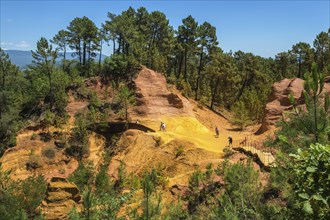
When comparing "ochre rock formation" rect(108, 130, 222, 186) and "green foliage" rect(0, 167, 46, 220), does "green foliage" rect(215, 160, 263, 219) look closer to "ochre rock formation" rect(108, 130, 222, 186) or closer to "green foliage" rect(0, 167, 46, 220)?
"ochre rock formation" rect(108, 130, 222, 186)

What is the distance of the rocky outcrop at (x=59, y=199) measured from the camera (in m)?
22.5

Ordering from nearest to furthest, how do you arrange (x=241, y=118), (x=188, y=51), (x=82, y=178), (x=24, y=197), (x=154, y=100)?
(x=24, y=197)
(x=82, y=178)
(x=154, y=100)
(x=241, y=118)
(x=188, y=51)

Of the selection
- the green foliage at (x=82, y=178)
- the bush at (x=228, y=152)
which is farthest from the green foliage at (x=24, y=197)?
the bush at (x=228, y=152)

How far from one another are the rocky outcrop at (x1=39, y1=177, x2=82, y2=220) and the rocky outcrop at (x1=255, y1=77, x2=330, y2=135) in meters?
20.2

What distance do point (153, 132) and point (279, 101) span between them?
14263 millimetres

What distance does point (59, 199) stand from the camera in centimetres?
2311

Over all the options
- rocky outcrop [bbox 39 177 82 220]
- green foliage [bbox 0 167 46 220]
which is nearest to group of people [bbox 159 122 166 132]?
rocky outcrop [bbox 39 177 82 220]

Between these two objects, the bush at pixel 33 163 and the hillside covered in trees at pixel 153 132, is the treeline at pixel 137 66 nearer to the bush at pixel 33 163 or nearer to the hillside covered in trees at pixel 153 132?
the hillside covered in trees at pixel 153 132

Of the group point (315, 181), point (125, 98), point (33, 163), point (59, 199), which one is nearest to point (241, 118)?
point (125, 98)

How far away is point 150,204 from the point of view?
10.9 m

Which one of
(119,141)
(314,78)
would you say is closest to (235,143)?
(119,141)

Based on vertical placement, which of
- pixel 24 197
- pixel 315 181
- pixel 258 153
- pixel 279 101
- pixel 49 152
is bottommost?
pixel 49 152

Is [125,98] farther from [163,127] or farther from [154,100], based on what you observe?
[163,127]

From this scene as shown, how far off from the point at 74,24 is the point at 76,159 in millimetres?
25772
